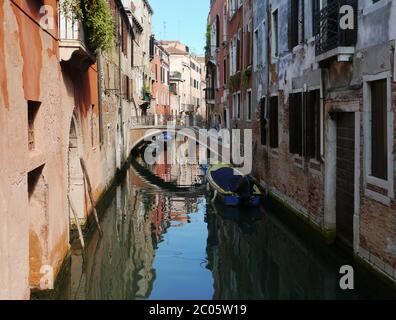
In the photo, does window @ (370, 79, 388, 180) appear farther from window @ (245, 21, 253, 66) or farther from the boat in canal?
window @ (245, 21, 253, 66)

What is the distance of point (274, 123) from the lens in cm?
1312

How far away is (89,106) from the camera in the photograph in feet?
37.9

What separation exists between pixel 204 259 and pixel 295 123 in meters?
3.69

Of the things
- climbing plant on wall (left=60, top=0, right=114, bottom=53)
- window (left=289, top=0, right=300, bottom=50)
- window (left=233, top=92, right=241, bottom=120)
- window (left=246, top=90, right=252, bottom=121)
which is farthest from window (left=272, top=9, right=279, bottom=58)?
window (left=233, top=92, right=241, bottom=120)

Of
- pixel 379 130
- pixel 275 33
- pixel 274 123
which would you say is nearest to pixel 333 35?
pixel 379 130

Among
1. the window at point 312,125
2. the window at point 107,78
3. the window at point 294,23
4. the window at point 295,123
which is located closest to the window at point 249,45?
the window at point 107,78

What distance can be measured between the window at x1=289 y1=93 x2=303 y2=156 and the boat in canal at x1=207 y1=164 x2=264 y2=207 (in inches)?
89.5

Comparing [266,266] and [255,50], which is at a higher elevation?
[255,50]

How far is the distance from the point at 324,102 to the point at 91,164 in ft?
17.6

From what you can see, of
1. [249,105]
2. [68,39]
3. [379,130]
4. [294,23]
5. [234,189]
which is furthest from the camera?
[249,105]

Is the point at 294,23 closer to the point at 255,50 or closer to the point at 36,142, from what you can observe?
the point at 255,50

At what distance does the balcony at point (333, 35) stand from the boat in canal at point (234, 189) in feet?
17.3
